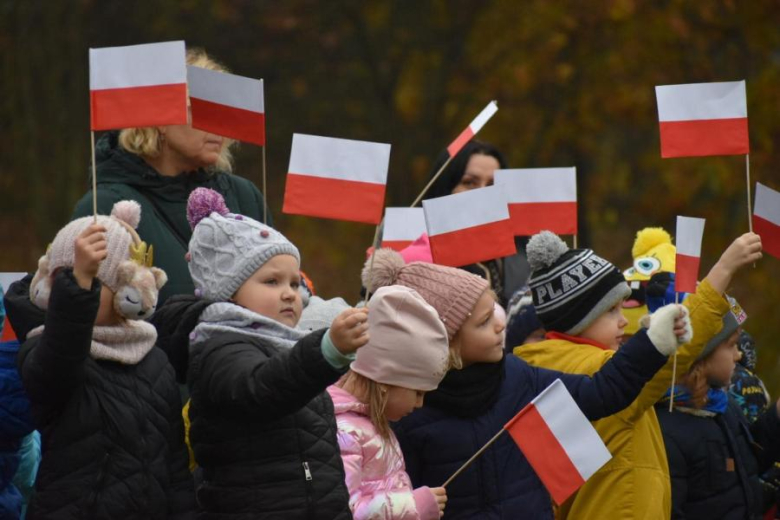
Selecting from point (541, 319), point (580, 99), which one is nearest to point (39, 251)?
point (580, 99)

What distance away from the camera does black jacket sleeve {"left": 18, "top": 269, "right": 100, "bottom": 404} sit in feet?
13.3

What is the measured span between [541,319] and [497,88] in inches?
297

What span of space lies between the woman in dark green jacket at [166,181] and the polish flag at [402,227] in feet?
3.11

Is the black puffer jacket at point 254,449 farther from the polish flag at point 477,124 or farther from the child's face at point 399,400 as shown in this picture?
the polish flag at point 477,124

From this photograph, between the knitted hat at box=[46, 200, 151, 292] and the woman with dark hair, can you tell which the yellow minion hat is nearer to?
the woman with dark hair

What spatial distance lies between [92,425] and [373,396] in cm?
89

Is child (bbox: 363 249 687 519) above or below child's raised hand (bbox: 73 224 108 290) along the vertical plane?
below

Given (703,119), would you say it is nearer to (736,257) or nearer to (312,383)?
(736,257)

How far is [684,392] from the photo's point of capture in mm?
5863

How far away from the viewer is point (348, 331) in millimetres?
3904

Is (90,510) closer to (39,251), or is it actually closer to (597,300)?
(597,300)

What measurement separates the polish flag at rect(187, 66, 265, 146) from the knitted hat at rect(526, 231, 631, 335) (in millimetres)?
1120

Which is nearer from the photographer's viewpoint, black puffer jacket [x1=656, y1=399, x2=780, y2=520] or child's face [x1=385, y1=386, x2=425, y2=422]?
child's face [x1=385, y1=386, x2=425, y2=422]

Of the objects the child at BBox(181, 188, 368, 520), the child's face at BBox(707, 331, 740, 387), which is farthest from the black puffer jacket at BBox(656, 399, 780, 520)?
the child at BBox(181, 188, 368, 520)
